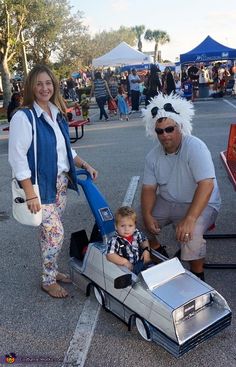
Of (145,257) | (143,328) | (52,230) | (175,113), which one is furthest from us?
(175,113)

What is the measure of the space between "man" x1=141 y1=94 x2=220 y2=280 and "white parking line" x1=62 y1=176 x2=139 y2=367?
2.57 feet

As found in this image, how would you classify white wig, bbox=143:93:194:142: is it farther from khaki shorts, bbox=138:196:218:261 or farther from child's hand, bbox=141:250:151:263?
child's hand, bbox=141:250:151:263

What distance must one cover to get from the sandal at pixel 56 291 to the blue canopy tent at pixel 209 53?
18.4 m

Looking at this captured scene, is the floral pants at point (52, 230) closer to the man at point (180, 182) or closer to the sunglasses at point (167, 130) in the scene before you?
the man at point (180, 182)

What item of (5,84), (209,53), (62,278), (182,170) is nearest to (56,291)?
(62,278)

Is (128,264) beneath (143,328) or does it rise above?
above

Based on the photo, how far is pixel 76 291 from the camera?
11.6 ft

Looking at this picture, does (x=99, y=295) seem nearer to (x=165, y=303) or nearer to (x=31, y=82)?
(x=165, y=303)

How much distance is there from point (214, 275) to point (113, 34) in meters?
75.0

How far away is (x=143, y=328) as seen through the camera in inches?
106

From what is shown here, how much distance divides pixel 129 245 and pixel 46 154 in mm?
911

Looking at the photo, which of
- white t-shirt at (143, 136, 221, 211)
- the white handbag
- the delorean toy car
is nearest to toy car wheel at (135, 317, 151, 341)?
the delorean toy car

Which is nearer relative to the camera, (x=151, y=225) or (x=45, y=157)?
(x=45, y=157)

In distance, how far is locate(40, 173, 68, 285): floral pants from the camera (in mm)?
3207
